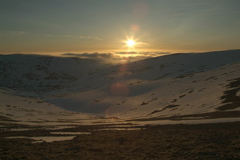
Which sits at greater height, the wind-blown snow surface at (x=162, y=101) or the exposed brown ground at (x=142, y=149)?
the wind-blown snow surface at (x=162, y=101)

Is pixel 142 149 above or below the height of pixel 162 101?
below

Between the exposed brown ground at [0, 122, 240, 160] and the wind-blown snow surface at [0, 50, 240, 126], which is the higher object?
the wind-blown snow surface at [0, 50, 240, 126]

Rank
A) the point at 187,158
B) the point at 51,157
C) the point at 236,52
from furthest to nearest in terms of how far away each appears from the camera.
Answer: the point at 236,52 < the point at 51,157 < the point at 187,158

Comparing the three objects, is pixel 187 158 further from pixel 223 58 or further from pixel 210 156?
pixel 223 58

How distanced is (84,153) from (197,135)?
1054 centimetres

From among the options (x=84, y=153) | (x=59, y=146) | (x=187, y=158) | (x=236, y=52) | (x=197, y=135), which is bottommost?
(x=187, y=158)

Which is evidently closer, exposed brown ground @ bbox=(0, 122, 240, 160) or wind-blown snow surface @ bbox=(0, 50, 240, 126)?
exposed brown ground @ bbox=(0, 122, 240, 160)

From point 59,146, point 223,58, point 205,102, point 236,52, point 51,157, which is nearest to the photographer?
point 51,157

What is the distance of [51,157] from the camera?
13602 millimetres

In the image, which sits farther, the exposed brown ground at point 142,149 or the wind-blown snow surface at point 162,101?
the wind-blown snow surface at point 162,101

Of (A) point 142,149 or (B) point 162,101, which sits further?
(B) point 162,101

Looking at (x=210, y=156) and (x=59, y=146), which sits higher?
(x=59, y=146)

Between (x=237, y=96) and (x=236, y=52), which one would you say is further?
(x=236, y=52)

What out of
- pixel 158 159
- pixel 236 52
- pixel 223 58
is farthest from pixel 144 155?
pixel 236 52
